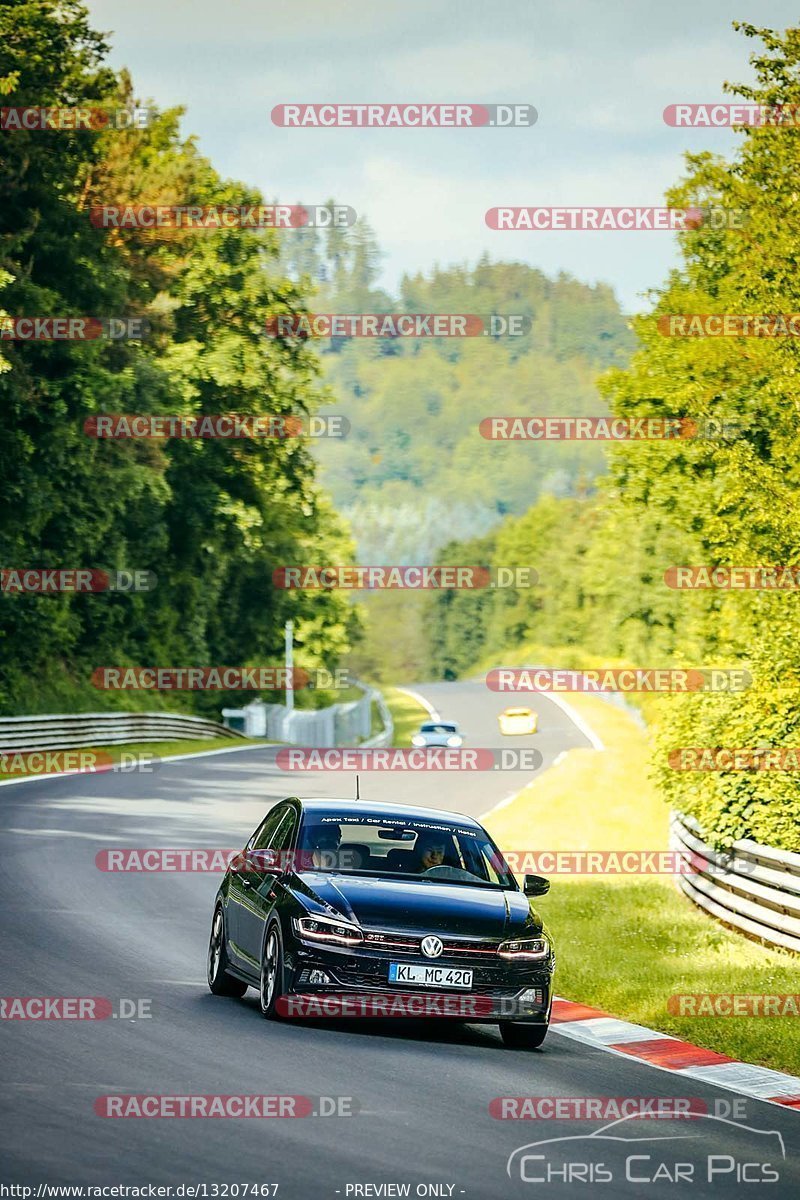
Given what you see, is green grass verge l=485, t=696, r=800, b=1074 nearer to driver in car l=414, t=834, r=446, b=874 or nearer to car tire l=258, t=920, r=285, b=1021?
driver in car l=414, t=834, r=446, b=874

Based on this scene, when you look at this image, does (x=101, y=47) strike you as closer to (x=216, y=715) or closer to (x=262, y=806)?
(x=262, y=806)

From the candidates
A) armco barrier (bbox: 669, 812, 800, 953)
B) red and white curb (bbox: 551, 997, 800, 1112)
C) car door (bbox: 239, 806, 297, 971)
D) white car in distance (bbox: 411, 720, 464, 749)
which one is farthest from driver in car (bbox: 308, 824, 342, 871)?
white car in distance (bbox: 411, 720, 464, 749)

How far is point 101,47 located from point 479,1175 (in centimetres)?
4664

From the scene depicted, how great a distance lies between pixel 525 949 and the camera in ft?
37.3

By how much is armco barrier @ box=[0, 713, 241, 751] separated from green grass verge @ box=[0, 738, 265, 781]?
0.61 ft

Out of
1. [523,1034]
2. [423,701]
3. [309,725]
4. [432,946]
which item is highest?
[432,946]

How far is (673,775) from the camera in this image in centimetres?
2117

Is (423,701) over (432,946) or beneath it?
beneath

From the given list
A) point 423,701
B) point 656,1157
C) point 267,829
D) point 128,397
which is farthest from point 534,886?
point 423,701

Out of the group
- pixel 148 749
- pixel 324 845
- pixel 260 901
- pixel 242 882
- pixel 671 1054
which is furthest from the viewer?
pixel 148 749

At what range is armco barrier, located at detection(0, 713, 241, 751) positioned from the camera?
1651 inches

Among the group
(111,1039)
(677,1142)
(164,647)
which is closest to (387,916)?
(111,1039)

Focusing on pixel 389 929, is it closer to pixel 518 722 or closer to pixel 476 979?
pixel 476 979

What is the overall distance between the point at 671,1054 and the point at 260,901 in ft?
9.34
